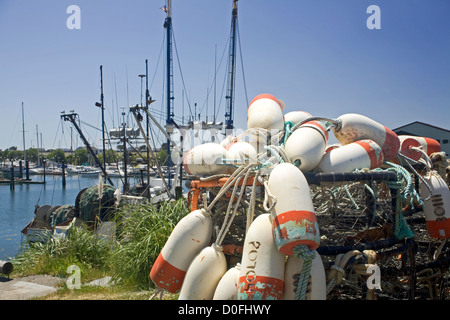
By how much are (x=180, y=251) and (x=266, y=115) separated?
1936 millimetres

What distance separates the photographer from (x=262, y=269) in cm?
285

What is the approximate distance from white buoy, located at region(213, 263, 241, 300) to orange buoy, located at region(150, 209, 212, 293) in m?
0.45

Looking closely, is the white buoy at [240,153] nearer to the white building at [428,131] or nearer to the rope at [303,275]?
the rope at [303,275]

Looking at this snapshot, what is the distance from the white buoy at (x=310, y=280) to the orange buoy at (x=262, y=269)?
0.22ft

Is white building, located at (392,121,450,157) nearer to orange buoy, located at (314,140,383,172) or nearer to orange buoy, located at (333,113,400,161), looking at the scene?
orange buoy, located at (333,113,400,161)

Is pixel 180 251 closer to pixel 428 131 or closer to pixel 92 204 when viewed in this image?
pixel 92 204

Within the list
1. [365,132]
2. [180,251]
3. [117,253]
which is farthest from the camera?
[117,253]

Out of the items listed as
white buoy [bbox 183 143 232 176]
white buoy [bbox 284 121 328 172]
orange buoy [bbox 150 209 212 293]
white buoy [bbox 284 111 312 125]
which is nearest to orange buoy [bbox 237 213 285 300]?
orange buoy [bbox 150 209 212 293]

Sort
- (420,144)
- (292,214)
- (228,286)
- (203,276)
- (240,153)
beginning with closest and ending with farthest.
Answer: (292,214) < (228,286) < (203,276) < (240,153) < (420,144)

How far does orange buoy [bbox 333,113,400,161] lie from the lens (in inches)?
157

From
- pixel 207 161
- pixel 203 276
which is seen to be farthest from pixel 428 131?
pixel 203 276

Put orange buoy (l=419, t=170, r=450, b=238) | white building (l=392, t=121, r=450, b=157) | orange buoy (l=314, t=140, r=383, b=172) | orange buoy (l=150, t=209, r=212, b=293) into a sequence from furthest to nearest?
white building (l=392, t=121, r=450, b=157), orange buoy (l=419, t=170, r=450, b=238), orange buoy (l=314, t=140, r=383, b=172), orange buoy (l=150, t=209, r=212, b=293)
